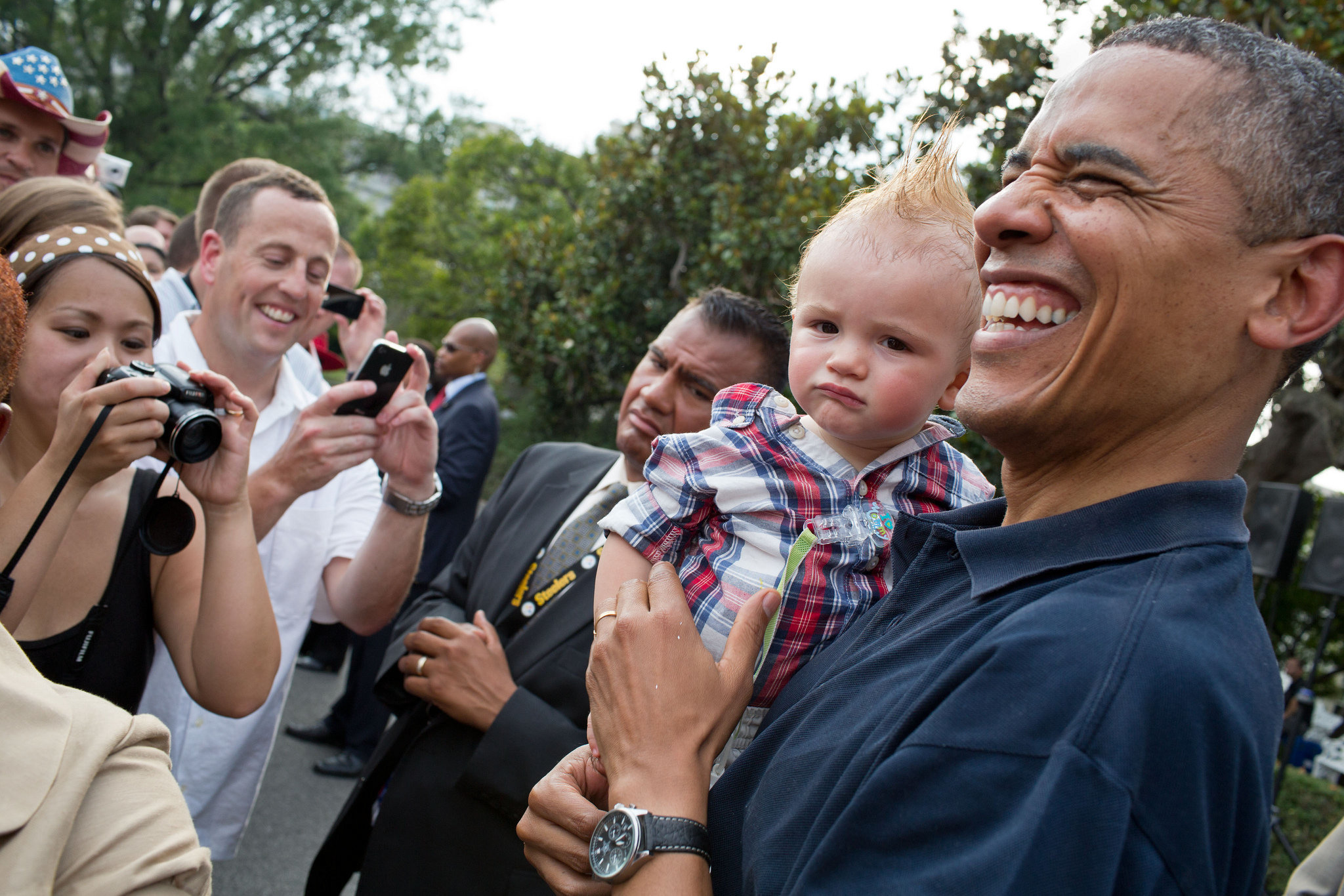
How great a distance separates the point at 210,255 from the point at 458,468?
10.5ft

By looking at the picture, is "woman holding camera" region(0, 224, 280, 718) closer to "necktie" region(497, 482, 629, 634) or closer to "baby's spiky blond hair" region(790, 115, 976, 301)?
"necktie" region(497, 482, 629, 634)

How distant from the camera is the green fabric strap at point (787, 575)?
1650 millimetres

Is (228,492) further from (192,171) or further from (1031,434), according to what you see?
(192,171)

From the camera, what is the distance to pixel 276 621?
2.80 m

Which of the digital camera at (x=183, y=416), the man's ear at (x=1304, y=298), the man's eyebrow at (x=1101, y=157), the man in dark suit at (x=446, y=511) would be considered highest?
the man's eyebrow at (x=1101, y=157)

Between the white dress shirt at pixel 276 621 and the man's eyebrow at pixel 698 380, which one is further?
the man's eyebrow at pixel 698 380

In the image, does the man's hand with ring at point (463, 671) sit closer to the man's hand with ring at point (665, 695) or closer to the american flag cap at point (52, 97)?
the man's hand with ring at point (665, 695)

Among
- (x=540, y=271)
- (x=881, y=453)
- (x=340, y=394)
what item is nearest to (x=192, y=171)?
(x=540, y=271)

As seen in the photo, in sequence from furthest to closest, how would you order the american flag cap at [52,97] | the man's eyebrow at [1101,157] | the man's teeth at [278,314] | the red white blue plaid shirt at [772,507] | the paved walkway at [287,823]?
the paved walkway at [287,823] < the american flag cap at [52,97] < the man's teeth at [278,314] < the red white blue plaid shirt at [772,507] < the man's eyebrow at [1101,157]

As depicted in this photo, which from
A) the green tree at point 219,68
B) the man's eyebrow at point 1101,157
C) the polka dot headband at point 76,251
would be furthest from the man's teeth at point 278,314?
the green tree at point 219,68

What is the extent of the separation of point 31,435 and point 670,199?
23.4 ft

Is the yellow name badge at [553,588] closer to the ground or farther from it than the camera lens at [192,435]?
closer to the ground

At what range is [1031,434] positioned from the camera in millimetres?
1278

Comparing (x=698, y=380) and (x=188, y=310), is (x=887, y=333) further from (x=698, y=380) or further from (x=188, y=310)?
(x=188, y=310)
